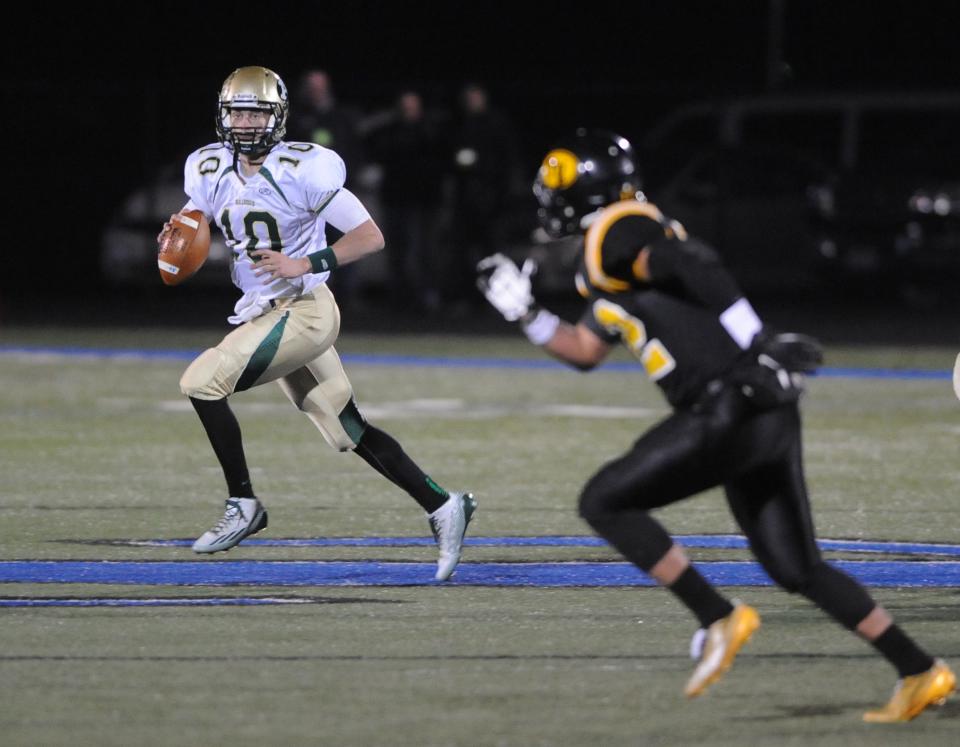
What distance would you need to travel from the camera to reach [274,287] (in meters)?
7.41

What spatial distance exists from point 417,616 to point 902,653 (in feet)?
5.70

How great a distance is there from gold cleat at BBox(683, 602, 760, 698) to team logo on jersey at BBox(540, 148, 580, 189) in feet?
3.95

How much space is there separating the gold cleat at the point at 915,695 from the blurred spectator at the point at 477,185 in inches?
484

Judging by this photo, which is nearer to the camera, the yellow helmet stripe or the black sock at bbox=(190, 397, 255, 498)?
the yellow helmet stripe

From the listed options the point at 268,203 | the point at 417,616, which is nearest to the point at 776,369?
the point at 417,616

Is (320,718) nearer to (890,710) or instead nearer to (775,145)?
(890,710)

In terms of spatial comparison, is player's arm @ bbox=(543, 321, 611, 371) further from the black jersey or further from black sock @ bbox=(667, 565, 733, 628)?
black sock @ bbox=(667, 565, 733, 628)

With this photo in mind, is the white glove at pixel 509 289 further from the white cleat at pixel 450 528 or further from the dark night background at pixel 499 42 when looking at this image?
the dark night background at pixel 499 42

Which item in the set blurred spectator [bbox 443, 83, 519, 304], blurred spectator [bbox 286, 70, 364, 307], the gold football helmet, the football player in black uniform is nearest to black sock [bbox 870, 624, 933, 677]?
the football player in black uniform

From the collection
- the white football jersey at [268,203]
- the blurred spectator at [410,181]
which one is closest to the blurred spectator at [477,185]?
the blurred spectator at [410,181]

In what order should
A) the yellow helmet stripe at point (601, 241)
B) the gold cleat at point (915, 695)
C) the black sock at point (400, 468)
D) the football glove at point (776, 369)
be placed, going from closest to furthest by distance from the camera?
the gold cleat at point (915, 695) → the football glove at point (776, 369) → the yellow helmet stripe at point (601, 241) → the black sock at point (400, 468)

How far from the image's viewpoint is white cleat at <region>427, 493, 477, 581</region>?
6.96m

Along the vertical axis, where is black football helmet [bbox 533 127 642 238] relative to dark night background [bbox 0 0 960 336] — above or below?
→ above

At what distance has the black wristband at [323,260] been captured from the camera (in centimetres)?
723
